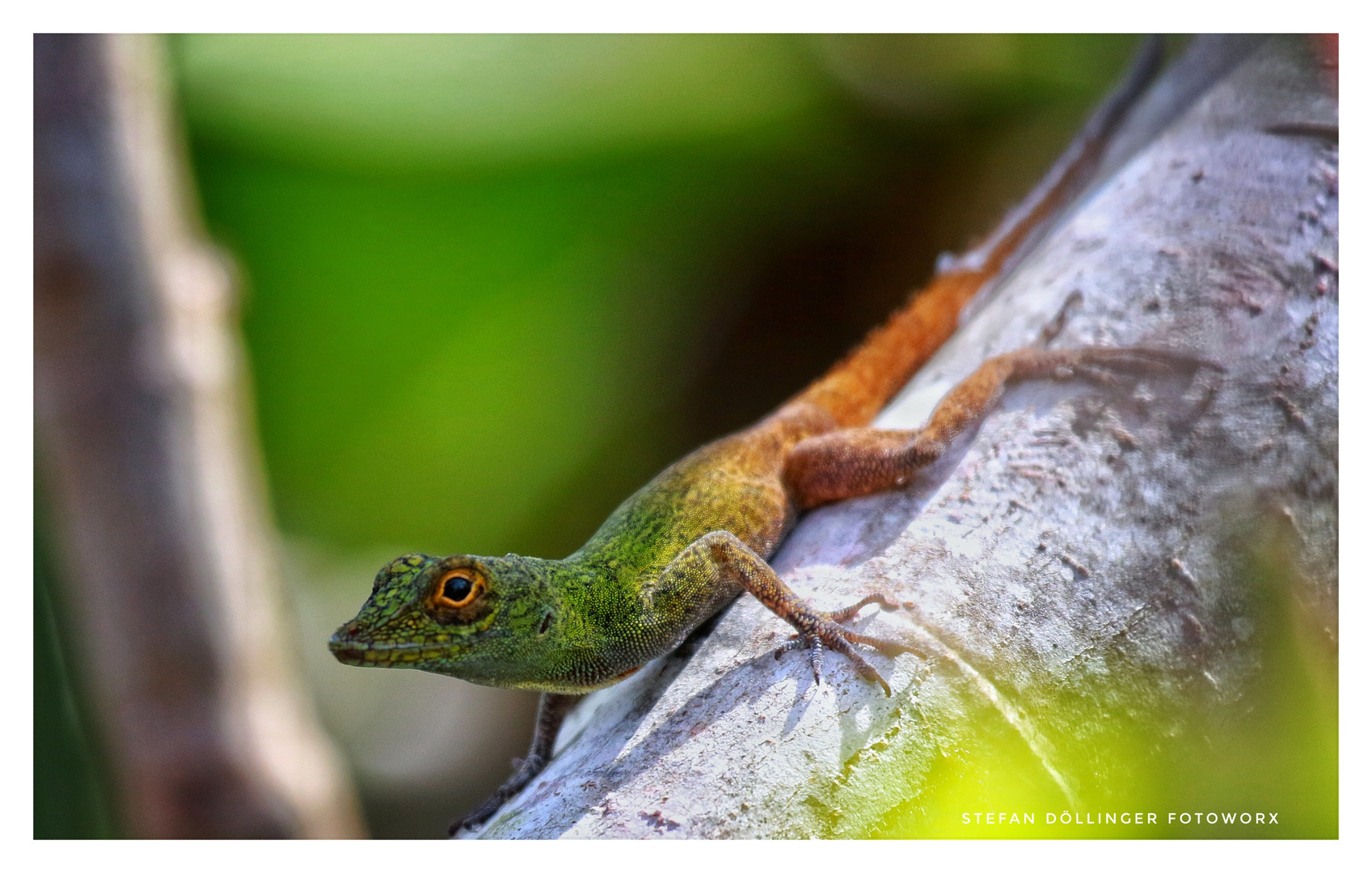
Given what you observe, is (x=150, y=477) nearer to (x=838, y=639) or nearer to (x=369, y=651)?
(x=369, y=651)

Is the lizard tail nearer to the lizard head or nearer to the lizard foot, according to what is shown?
the lizard foot

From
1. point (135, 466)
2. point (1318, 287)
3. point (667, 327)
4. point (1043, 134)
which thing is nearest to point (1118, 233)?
point (1318, 287)

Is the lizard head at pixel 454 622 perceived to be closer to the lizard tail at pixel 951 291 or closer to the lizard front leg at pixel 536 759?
the lizard front leg at pixel 536 759

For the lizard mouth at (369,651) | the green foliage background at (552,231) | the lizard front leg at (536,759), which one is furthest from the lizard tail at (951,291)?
the lizard mouth at (369,651)

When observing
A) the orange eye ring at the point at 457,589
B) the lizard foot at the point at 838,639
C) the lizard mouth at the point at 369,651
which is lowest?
the lizard foot at the point at 838,639

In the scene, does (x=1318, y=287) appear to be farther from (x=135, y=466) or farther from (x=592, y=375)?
(x=135, y=466)

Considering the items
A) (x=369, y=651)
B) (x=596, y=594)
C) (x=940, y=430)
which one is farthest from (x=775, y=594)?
(x=369, y=651)
